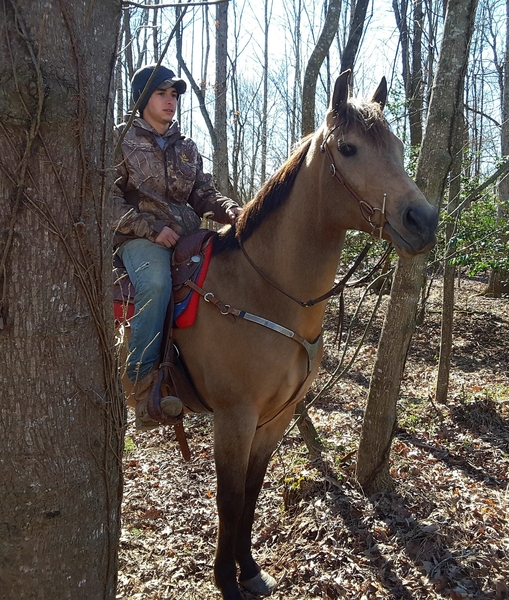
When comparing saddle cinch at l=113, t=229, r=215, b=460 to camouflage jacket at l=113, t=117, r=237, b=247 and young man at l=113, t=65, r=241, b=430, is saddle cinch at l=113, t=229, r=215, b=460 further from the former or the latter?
camouflage jacket at l=113, t=117, r=237, b=247

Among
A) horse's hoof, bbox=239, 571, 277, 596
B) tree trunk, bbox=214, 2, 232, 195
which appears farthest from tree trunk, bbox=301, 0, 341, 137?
horse's hoof, bbox=239, 571, 277, 596

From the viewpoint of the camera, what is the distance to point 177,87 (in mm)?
3855

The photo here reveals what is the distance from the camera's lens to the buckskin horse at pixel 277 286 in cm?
276

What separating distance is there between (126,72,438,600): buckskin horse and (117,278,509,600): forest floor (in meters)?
0.42

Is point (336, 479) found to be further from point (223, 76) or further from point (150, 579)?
point (223, 76)

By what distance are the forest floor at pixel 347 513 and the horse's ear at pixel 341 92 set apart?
101 inches

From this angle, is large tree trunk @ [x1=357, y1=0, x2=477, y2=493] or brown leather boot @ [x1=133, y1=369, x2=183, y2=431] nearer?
brown leather boot @ [x1=133, y1=369, x2=183, y2=431]

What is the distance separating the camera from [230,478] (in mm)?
3129

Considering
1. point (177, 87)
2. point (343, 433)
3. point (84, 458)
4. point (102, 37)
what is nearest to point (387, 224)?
point (102, 37)

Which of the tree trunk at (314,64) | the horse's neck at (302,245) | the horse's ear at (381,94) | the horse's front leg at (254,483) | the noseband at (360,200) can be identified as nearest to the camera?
the noseband at (360,200)

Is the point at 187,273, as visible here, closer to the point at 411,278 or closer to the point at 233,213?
the point at 233,213

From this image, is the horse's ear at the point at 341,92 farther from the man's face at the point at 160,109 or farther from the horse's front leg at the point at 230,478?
the horse's front leg at the point at 230,478

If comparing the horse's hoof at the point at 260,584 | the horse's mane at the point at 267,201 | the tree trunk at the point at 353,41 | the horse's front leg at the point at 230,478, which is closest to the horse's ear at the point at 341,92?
the horse's mane at the point at 267,201

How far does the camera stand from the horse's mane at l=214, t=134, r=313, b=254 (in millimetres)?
3129
